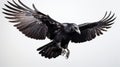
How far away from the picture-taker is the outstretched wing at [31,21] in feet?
20.4

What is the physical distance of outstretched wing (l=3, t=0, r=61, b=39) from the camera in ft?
20.4

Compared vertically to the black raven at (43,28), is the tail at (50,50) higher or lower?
lower

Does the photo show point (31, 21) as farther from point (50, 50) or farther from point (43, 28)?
point (50, 50)

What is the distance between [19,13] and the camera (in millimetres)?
6246

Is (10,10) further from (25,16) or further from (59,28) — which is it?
(59,28)

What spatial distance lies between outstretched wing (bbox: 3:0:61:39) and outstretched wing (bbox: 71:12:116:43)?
1.19ft

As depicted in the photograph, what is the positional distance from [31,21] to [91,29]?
2.85 ft

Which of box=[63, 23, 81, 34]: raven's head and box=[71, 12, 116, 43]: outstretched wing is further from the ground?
box=[63, 23, 81, 34]: raven's head

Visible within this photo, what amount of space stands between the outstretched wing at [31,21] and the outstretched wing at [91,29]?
1.19ft

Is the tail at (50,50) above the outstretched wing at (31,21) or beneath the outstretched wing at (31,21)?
beneath

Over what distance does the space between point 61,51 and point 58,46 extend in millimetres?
67

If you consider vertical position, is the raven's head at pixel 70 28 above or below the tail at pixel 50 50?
above

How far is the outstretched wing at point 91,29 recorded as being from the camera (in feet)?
21.6

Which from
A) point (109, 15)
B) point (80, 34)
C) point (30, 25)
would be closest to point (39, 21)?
point (30, 25)
